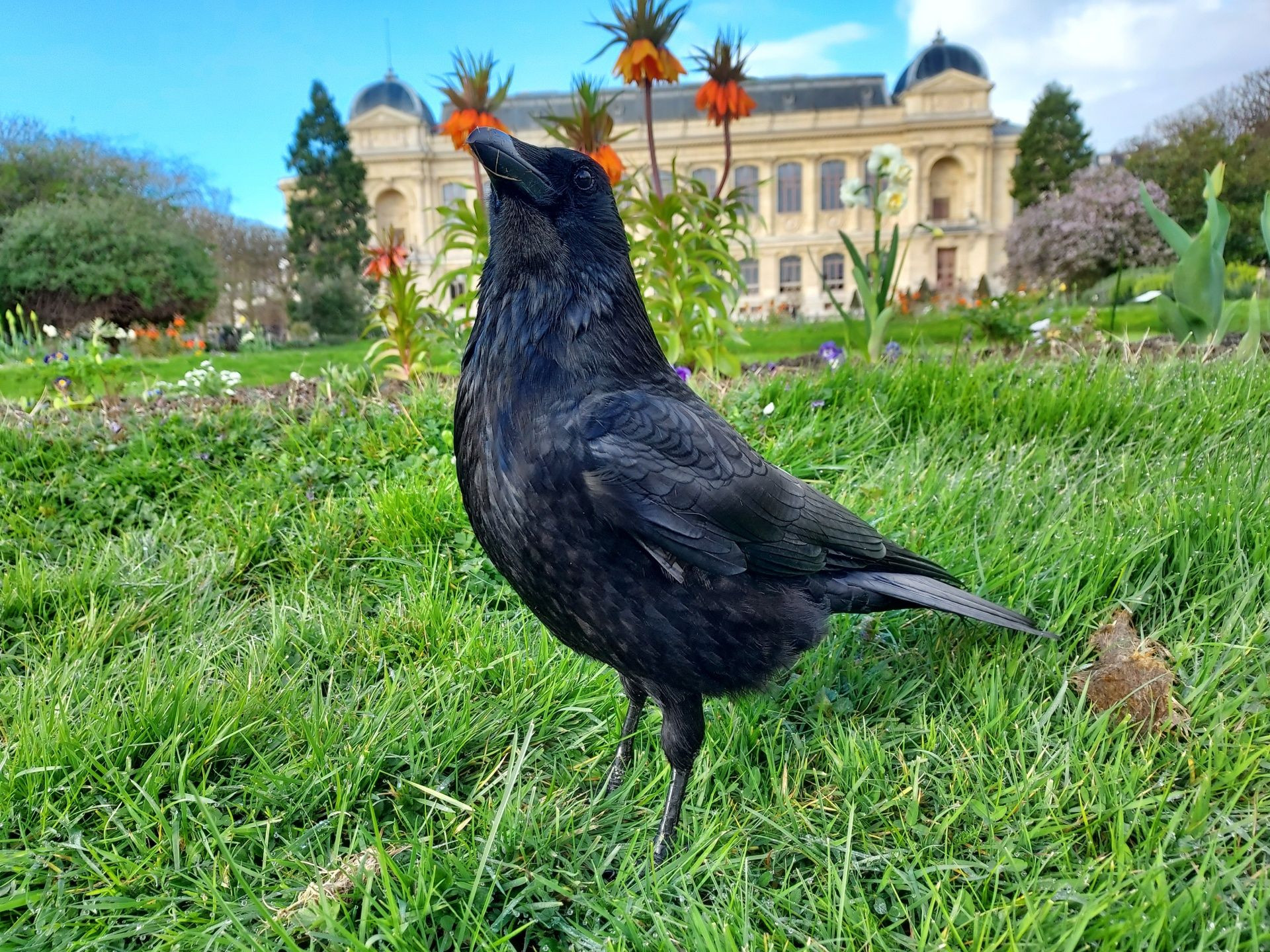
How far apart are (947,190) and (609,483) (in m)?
43.5

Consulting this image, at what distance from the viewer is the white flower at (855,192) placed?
530 cm

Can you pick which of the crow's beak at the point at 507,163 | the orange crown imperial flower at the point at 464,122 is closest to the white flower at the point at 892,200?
the orange crown imperial flower at the point at 464,122

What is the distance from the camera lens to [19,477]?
3.27 metres

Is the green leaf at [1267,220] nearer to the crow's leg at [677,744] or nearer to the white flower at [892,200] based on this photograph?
the white flower at [892,200]

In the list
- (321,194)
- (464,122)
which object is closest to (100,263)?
(321,194)

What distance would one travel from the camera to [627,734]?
5.74ft

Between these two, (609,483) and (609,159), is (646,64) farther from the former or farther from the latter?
(609,483)

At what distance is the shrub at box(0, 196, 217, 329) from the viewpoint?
15.1m

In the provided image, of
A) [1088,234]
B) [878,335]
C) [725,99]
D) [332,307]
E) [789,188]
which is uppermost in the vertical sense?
[789,188]

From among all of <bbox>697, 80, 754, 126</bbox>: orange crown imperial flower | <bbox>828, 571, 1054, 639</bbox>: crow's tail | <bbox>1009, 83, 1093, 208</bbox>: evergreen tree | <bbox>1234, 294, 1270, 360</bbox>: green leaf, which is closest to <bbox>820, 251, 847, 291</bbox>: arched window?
<bbox>1009, 83, 1093, 208</bbox>: evergreen tree

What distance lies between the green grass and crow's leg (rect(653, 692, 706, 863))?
0.05 meters

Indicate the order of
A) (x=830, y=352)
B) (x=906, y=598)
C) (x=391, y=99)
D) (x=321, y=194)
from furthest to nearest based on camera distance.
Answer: (x=391, y=99) → (x=321, y=194) → (x=830, y=352) → (x=906, y=598)

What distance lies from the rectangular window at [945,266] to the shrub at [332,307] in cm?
2948

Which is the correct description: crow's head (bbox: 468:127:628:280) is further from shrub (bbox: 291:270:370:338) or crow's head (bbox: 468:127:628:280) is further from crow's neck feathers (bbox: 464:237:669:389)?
shrub (bbox: 291:270:370:338)
